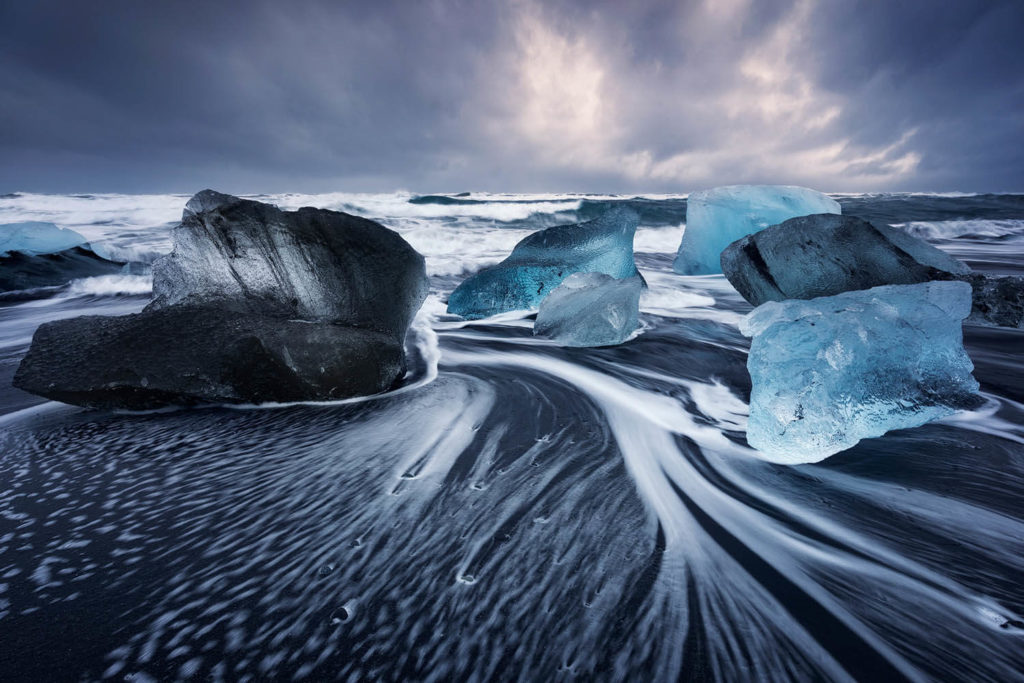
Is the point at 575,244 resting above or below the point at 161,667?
above

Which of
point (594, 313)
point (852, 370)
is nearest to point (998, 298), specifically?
point (852, 370)

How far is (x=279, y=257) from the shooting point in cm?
224

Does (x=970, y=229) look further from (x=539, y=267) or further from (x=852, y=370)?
(x=852, y=370)

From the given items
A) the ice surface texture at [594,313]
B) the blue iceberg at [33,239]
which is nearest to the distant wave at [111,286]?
the blue iceberg at [33,239]

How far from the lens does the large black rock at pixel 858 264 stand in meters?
2.59

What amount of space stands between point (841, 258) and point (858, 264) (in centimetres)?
9

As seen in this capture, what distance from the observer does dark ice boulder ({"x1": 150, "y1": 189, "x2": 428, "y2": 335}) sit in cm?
219

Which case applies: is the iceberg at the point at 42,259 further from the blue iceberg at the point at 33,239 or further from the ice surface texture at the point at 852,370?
the ice surface texture at the point at 852,370

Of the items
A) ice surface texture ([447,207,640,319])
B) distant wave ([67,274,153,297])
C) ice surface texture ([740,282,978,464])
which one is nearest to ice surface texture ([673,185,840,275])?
ice surface texture ([447,207,640,319])

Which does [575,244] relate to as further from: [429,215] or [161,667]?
[429,215]

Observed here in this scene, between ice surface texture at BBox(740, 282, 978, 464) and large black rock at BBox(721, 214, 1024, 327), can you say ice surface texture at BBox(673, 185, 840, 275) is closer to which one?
large black rock at BBox(721, 214, 1024, 327)

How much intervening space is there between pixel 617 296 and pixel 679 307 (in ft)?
4.99

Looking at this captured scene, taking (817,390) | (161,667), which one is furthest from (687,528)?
(161,667)

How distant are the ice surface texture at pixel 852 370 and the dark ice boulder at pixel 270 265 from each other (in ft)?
5.74
